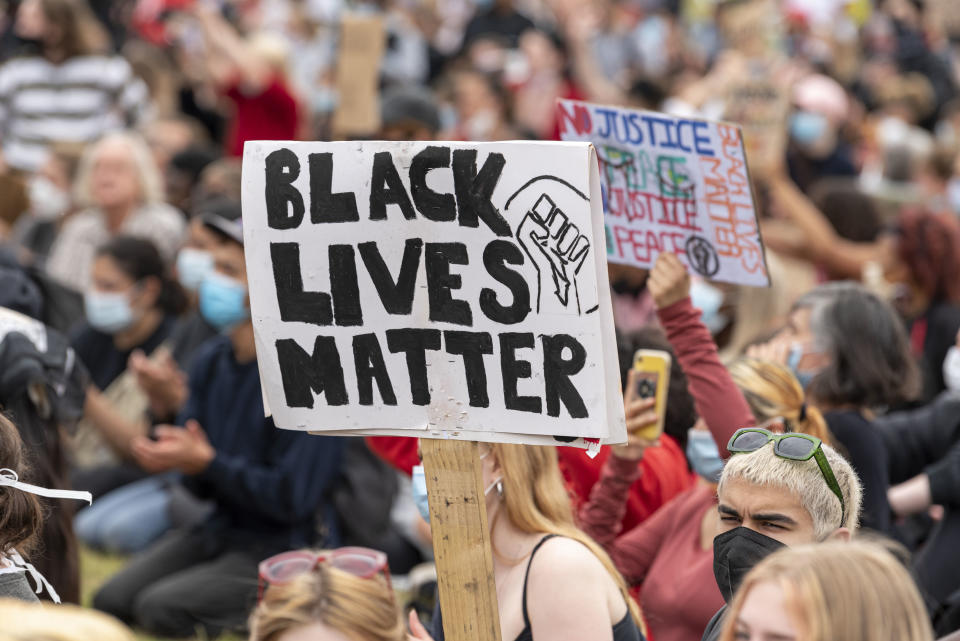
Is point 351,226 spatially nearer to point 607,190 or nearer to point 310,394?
point 310,394

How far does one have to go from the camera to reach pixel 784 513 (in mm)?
2787

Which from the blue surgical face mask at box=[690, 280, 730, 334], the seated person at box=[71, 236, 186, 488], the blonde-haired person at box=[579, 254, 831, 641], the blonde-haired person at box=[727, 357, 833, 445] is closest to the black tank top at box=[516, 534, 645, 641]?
the blonde-haired person at box=[579, 254, 831, 641]

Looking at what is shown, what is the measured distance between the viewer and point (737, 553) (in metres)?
2.70

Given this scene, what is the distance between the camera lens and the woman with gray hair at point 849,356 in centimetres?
435

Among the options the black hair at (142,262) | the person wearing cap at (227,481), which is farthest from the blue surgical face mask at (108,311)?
the person wearing cap at (227,481)

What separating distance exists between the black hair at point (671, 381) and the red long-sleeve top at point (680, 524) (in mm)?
601

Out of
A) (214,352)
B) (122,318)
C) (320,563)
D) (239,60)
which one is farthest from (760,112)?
(320,563)

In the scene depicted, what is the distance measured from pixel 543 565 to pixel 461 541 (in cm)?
37

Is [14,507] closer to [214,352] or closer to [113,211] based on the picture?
[214,352]

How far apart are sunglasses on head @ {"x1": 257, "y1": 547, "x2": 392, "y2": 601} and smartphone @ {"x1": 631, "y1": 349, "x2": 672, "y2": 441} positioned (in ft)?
4.18

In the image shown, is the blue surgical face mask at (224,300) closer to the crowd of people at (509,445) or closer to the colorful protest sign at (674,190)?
the crowd of people at (509,445)

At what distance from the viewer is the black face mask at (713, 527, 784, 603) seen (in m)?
2.69

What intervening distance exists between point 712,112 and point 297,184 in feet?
22.9

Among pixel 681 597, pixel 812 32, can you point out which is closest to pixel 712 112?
pixel 812 32
